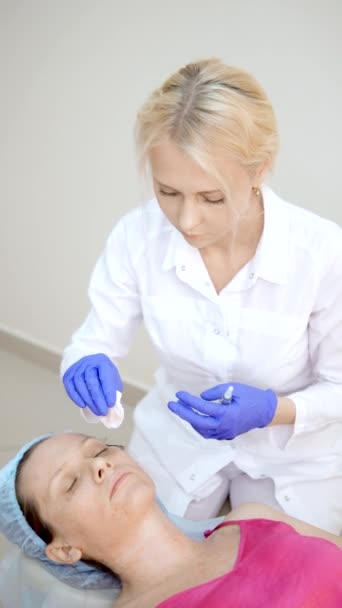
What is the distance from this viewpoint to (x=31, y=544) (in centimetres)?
167

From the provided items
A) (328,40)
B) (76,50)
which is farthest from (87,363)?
(76,50)

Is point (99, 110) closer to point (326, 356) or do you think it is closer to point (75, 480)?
point (326, 356)

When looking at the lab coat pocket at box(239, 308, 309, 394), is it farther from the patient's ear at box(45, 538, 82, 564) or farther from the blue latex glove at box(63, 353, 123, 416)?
the patient's ear at box(45, 538, 82, 564)

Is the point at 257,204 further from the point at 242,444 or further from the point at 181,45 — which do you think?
the point at 181,45

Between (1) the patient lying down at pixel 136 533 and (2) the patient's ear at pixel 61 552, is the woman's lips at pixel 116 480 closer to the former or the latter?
(1) the patient lying down at pixel 136 533

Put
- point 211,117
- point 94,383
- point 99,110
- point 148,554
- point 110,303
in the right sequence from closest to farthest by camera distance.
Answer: point 211,117 → point 148,554 → point 94,383 → point 110,303 → point 99,110

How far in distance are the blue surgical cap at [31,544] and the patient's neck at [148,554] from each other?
8cm

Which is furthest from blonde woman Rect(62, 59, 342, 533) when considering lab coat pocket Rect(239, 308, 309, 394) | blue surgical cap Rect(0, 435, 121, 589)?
blue surgical cap Rect(0, 435, 121, 589)

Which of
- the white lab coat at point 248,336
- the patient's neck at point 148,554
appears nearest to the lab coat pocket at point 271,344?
the white lab coat at point 248,336

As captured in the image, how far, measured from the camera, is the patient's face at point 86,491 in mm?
1599

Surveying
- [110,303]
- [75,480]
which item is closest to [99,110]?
[110,303]

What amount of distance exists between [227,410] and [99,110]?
1437 mm

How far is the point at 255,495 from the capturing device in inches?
71.8

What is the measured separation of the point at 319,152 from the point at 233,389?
Answer: 33.0 inches
